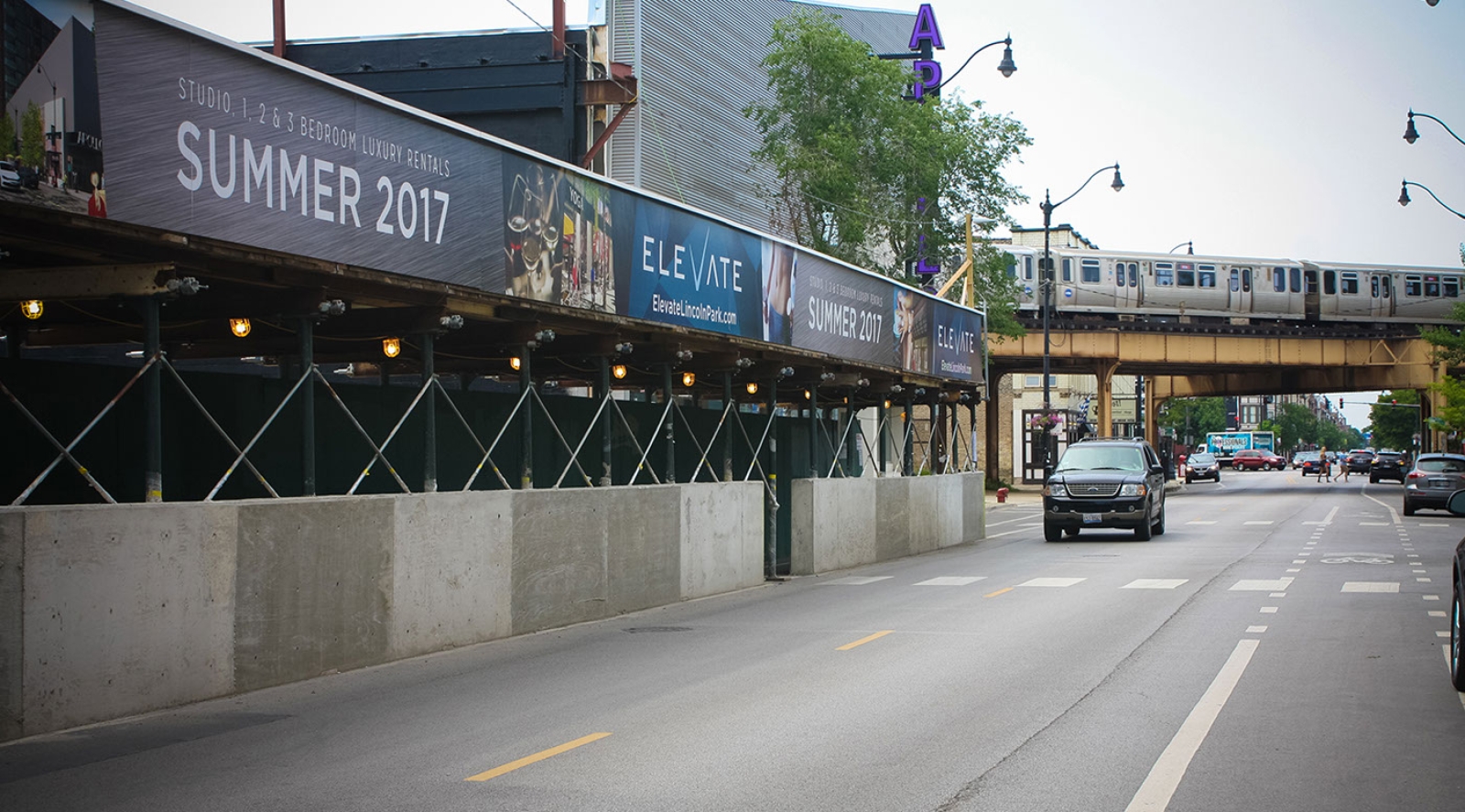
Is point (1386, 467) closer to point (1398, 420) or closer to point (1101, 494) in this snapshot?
point (1101, 494)

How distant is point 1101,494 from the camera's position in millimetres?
27391

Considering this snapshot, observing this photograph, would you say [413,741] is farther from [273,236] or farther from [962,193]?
[962,193]

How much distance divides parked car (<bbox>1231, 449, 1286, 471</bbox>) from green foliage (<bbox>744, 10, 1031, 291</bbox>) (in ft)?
236

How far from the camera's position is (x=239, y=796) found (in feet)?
23.1

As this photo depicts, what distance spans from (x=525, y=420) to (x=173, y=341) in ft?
12.2

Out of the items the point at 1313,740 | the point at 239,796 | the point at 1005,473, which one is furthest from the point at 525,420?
the point at 1005,473

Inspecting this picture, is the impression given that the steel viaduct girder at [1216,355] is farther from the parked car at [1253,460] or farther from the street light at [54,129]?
the street light at [54,129]

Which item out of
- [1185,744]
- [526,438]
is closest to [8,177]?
[526,438]

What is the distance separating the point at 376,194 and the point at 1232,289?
55746 millimetres

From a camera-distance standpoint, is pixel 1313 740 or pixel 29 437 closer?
pixel 1313 740

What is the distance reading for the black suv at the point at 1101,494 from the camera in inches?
1075

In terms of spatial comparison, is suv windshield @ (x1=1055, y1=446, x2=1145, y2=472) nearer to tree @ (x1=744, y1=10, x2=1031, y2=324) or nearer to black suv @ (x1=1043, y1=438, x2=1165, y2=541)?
black suv @ (x1=1043, y1=438, x2=1165, y2=541)

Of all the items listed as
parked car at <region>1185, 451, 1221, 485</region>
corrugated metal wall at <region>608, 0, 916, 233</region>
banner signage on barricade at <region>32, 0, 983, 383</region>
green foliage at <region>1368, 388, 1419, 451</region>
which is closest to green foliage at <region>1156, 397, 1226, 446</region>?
green foliage at <region>1368, 388, 1419, 451</region>

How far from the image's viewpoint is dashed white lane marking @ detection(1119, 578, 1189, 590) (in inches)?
711
